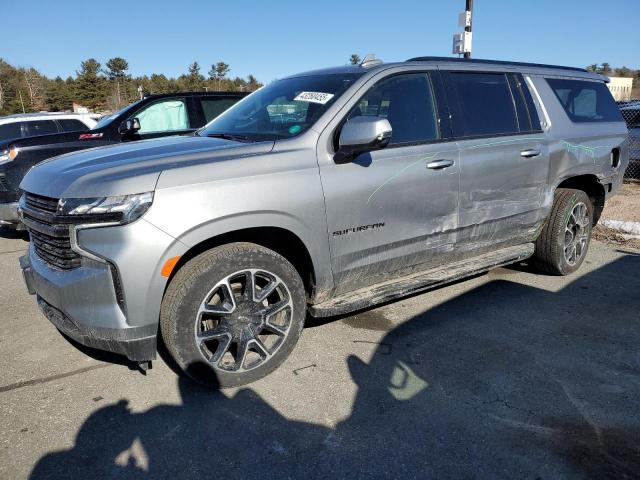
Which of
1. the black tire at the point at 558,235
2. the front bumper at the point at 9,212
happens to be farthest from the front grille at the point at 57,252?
the black tire at the point at 558,235

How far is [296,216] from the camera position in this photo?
302 centimetres

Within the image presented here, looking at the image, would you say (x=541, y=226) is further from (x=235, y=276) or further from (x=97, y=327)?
(x=97, y=327)

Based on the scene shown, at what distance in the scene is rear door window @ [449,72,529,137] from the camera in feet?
12.8

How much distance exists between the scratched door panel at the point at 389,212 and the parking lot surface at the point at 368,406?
0.59 meters

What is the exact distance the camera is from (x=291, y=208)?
9.82ft

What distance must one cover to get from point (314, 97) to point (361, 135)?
0.67 m

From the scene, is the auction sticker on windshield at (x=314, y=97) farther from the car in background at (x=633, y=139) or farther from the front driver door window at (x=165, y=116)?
the car in background at (x=633, y=139)

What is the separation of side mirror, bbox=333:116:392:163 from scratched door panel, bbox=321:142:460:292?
11cm

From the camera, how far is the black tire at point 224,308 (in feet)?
9.13

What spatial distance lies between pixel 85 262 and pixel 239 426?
3.95 ft

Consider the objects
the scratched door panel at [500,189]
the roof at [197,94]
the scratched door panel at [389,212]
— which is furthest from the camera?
the roof at [197,94]

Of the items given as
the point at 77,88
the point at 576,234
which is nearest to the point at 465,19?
the point at 576,234

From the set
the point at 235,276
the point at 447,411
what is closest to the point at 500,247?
the point at 447,411

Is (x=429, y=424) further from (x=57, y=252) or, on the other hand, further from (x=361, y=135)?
(x=57, y=252)
